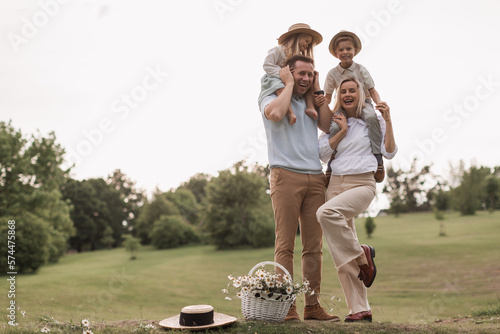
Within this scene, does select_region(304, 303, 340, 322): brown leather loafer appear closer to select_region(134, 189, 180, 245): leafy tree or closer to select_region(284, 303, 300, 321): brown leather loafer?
select_region(284, 303, 300, 321): brown leather loafer

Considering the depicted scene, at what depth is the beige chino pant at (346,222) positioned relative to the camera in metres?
4.21

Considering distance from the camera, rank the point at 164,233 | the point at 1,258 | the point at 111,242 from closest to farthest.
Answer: the point at 1,258 < the point at 164,233 < the point at 111,242

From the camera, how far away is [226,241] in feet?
114

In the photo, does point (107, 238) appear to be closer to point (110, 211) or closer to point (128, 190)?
point (110, 211)

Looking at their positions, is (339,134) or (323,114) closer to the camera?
(339,134)

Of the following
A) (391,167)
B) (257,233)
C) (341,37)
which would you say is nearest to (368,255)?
(341,37)

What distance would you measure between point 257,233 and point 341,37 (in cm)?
2938

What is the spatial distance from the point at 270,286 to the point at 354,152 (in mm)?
1687

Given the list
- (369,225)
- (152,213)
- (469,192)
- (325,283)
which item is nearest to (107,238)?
(152,213)

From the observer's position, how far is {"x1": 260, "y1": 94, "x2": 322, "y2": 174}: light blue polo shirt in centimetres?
444

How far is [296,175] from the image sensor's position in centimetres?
442

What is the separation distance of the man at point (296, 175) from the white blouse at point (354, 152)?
153 mm

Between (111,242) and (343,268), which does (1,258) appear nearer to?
(343,268)

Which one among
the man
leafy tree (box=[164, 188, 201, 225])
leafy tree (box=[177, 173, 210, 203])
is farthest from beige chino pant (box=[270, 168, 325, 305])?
leafy tree (box=[177, 173, 210, 203])
